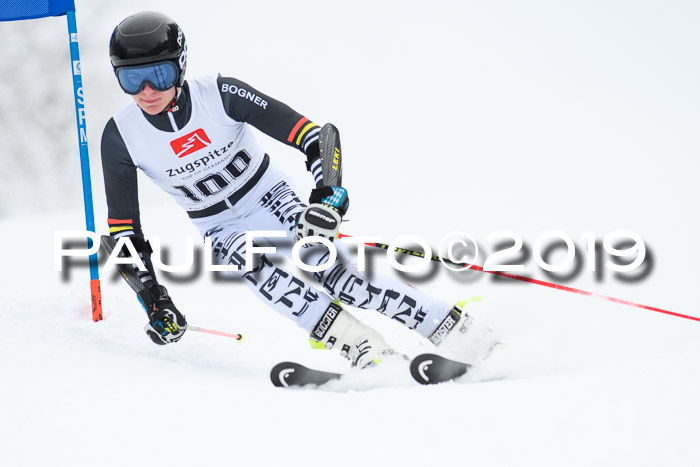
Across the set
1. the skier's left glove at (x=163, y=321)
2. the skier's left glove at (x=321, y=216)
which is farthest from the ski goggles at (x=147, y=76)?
the skier's left glove at (x=163, y=321)

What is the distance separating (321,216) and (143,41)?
45.0 inches

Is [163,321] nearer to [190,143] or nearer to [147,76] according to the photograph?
[190,143]

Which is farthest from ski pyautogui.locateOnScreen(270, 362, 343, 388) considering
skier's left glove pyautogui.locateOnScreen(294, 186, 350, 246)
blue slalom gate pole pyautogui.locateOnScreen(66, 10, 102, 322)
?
blue slalom gate pole pyautogui.locateOnScreen(66, 10, 102, 322)

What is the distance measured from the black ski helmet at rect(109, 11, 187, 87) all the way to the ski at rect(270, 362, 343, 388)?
1.52 metres

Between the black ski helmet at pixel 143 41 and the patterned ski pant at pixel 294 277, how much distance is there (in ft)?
2.85

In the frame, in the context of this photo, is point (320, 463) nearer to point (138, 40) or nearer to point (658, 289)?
point (138, 40)

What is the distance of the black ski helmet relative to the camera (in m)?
2.80

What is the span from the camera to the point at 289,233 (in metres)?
3.29

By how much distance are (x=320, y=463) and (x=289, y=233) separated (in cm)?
166

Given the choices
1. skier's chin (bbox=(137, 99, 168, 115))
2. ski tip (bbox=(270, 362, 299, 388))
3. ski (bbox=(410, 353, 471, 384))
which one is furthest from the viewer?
skier's chin (bbox=(137, 99, 168, 115))

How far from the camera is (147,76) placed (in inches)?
112

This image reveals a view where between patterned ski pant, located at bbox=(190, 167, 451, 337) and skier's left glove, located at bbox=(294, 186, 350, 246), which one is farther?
patterned ski pant, located at bbox=(190, 167, 451, 337)

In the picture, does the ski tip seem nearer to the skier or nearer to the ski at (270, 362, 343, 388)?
the ski at (270, 362, 343, 388)

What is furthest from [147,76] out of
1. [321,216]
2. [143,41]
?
[321,216]
